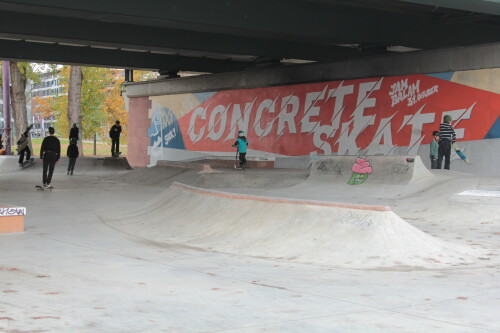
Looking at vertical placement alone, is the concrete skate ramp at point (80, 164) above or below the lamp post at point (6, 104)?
below

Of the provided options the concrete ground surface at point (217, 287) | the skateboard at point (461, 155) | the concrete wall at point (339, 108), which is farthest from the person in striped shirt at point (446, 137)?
the concrete ground surface at point (217, 287)

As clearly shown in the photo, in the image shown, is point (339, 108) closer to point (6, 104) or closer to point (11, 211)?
point (11, 211)

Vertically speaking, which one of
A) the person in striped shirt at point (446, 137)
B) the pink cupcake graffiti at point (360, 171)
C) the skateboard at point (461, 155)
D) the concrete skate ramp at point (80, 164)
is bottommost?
the concrete skate ramp at point (80, 164)

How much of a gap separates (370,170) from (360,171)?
32 cm

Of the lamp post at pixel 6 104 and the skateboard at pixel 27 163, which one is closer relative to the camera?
the skateboard at pixel 27 163

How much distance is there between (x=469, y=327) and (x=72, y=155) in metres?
25.7

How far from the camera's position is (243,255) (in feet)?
32.2

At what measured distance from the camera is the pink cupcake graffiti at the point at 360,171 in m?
19.3

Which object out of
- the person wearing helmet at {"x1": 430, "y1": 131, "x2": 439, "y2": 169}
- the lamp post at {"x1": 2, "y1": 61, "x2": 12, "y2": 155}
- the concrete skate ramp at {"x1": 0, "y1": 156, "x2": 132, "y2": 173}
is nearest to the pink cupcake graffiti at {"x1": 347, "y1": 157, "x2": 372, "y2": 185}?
the person wearing helmet at {"x1": 430, "y1": 131, "x2": 439, "y2": 169}

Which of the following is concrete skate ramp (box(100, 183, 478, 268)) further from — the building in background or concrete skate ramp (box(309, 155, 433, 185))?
the building in background

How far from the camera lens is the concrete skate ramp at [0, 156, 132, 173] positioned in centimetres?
3266

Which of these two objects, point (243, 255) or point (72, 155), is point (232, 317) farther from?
point (72, 155)

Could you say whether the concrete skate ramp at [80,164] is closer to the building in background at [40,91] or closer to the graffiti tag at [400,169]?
the building in background at [40,91]

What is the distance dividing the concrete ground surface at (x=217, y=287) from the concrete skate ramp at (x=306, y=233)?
174 millimetres
